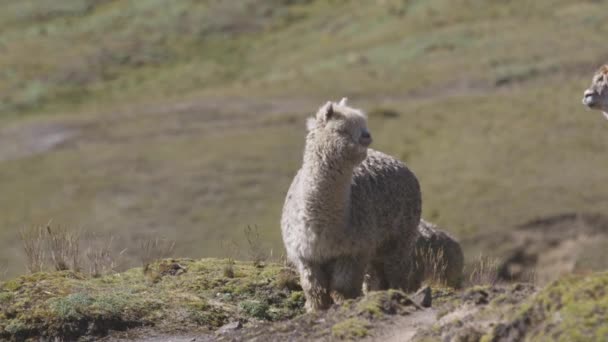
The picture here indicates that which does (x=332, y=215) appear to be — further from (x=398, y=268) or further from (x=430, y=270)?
(x=430, y=270)

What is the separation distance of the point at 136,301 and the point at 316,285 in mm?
2209

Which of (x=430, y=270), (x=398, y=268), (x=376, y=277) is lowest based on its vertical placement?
(x=430, y=270)

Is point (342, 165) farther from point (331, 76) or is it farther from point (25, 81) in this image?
point (25, 81)

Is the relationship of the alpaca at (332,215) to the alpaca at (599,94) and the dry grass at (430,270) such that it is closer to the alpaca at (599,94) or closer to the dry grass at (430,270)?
the dry grass at (430,270)

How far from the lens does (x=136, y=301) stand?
555 inches

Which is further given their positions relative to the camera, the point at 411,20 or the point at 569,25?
the point at 411,20

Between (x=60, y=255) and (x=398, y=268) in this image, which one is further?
(x=60, y=255)

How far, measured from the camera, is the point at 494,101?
55.1 m

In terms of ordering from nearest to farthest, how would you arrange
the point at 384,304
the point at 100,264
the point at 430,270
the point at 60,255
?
the point at 384,304 → the point at 60,255 → the point at 430,270 → the point at 100,264

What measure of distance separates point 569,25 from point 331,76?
12858 millimetres

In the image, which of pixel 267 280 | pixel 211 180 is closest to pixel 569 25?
pixel 211 180

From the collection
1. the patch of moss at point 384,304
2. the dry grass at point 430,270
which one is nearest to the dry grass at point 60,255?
A: the dry grass at point 430,270

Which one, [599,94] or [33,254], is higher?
[599,94]

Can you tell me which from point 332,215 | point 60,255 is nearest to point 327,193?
point 332,215
